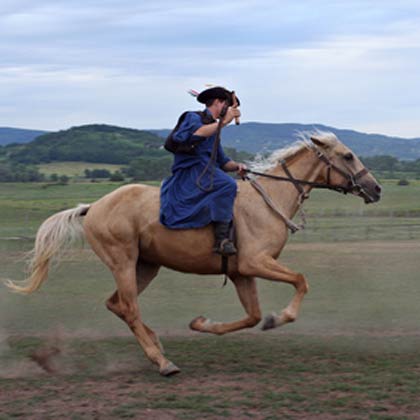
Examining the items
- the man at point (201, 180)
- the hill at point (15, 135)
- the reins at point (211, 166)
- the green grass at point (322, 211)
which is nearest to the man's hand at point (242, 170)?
the man at point (201, 180)

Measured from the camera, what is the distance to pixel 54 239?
890cm

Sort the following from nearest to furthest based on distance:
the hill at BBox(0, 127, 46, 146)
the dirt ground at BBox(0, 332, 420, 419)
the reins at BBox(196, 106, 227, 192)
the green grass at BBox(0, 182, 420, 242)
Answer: the dirt ground at BBox(0, 332, 420, 419)
the reins at BBox(196, 106, 227, 192)
the green grass at BBox(0, 182, 420, 242)
the hill at BBox(0, 127, 46, 146)

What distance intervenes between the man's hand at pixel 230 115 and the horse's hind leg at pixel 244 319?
5.03 feet

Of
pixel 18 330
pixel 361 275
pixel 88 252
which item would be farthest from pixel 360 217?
pixel 18 330

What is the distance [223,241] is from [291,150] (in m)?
A: 1.37

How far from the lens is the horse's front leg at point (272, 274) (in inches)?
314

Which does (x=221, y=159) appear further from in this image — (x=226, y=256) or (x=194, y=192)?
(x=226, y=256)

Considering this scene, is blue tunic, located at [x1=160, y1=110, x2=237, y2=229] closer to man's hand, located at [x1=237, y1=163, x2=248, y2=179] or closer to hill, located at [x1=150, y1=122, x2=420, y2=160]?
man's hand, located at [x1=237, y1=163, x2=248, y2=179]

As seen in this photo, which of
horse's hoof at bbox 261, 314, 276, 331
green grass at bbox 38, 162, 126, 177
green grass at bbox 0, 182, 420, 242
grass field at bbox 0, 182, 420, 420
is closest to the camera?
grass field at bbox 0, 182, 420, 420

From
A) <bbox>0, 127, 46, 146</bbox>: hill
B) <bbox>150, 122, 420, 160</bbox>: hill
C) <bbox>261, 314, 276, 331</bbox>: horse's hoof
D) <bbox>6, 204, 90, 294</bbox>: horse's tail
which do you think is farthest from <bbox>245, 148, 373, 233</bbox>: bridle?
<bbox>0, 127, 46, 146</bbox>: hill

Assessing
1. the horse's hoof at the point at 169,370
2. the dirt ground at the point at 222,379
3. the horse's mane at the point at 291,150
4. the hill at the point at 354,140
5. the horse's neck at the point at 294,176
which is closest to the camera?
the dirt ground at the point at 222,379

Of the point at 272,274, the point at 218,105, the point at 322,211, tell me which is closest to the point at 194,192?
the point at 218,105

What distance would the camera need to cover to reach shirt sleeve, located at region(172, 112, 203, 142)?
813 centimetres

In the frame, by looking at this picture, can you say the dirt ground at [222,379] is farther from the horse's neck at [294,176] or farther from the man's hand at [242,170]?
the man's hand at [242,170]
